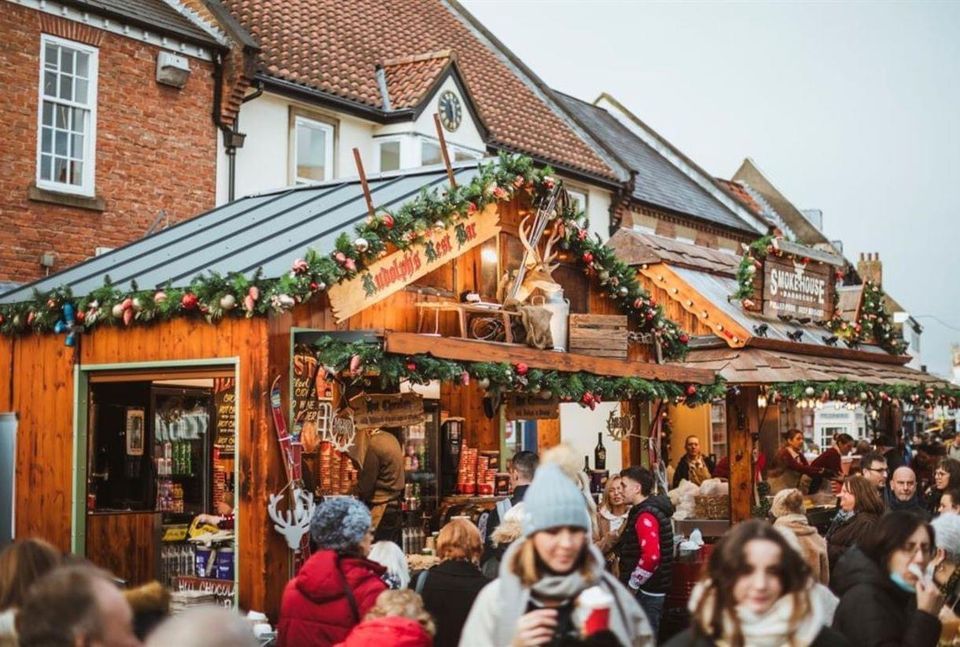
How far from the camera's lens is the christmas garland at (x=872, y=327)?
65.2 ft

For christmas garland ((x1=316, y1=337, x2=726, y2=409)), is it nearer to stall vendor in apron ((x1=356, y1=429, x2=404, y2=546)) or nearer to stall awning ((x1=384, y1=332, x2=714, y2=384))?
stall awning ((x1=384, y1=332, x2=714, y2=384))

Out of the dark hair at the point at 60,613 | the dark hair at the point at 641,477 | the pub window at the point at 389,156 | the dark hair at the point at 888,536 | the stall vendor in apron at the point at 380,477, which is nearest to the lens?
the dark hair at the point at 60,613

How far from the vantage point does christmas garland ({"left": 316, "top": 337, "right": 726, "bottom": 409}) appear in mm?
8500

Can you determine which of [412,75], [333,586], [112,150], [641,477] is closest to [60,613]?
[333,586]

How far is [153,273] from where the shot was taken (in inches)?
394

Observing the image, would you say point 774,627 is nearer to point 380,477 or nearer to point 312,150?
point 380,477

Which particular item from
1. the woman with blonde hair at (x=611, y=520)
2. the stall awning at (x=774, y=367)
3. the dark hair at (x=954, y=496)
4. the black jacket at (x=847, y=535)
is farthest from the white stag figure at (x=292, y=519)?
the stall awning at (x=774, y=367)

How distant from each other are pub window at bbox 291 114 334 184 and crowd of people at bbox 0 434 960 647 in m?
10.3

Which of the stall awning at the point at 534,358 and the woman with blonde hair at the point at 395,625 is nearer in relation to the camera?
the woman with blonde hair at the point at 395,625

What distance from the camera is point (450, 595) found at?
20.5 feet

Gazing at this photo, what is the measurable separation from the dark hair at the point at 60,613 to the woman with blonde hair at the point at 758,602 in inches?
74.8

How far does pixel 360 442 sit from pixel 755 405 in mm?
6901

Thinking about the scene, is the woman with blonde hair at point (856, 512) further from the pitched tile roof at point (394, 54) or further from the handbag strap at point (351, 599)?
the pitched tile roof at point (394, 54)

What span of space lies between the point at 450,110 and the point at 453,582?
13098mm
